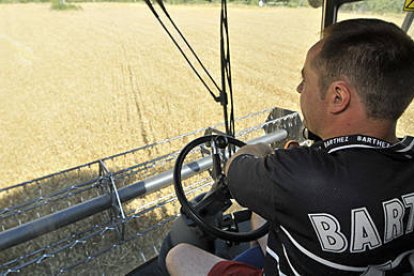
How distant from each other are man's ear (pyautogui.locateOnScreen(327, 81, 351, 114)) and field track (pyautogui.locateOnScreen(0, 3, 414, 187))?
1372mm

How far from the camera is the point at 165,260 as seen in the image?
1558mm

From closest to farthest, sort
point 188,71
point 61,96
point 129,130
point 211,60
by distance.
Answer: point 129,130 < point 61,96 < point 188,71 < point 211,60

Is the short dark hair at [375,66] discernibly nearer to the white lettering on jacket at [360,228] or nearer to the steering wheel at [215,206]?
the white lettering on jacket at [360,228]

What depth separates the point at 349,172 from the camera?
841 mm

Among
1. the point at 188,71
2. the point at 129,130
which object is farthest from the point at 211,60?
the point at 129,130

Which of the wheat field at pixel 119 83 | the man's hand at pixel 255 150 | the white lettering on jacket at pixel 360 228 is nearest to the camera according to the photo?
the white lettering on jacket at pixel 360 228

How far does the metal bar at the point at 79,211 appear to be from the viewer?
189 centimetres

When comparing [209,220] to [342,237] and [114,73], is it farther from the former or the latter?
[114,73]

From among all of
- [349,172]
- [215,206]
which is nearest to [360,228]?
[349,172]

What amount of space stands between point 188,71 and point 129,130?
3930 millimetres

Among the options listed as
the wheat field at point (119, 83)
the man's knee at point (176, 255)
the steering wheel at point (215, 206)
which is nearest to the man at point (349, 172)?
the steering wheel at point (215, 206)

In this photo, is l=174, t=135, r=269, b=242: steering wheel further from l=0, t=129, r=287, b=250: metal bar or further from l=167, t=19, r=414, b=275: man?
l=0, t=129, r=287, b=250: metal bar

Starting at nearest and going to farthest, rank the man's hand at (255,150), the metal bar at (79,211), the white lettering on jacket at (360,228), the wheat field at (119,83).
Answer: the white lettering on jacket at (360,228)
the man's hand at (255,150)
the metal bar at (79,211)
the wheat field at (119,83)

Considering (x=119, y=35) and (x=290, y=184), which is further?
(x=119, y=35)
